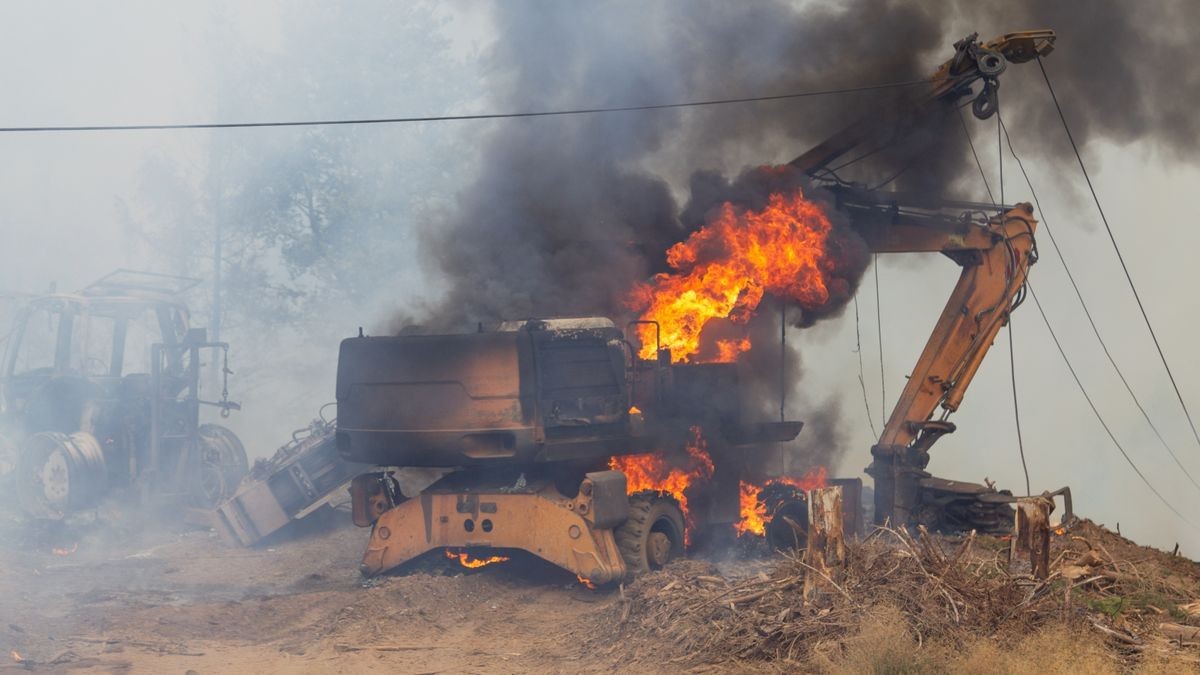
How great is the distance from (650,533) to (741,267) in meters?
4.25

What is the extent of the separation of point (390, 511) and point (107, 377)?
27.0 feet

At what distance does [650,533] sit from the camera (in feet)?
44.3

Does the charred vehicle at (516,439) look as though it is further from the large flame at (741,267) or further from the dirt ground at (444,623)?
the large flame at (741,267)

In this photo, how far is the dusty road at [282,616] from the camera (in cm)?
1049

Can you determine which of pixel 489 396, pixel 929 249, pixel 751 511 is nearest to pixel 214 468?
pixel 489 396

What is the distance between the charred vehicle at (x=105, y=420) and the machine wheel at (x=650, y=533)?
8.90m

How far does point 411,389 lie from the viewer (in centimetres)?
1323

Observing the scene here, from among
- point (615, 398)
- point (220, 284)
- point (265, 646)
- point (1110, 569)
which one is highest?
point (220, 284)

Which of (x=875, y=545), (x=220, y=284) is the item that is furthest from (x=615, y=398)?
(x=220, y=284)

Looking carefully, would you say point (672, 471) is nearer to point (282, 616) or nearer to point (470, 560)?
point (470, 560)

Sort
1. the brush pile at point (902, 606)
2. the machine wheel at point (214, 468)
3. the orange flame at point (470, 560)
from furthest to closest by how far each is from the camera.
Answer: the machine wheel at point (214, 468)
the orange flame at point (470, 560)
the brush pile at point (902, 606)

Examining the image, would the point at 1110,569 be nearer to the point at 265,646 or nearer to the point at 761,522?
the point at 761,522

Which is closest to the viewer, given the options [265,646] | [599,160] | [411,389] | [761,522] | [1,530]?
[265,646]

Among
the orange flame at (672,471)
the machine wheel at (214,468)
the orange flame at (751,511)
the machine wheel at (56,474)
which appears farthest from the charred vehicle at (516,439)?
the machine wheel at (214,468)
